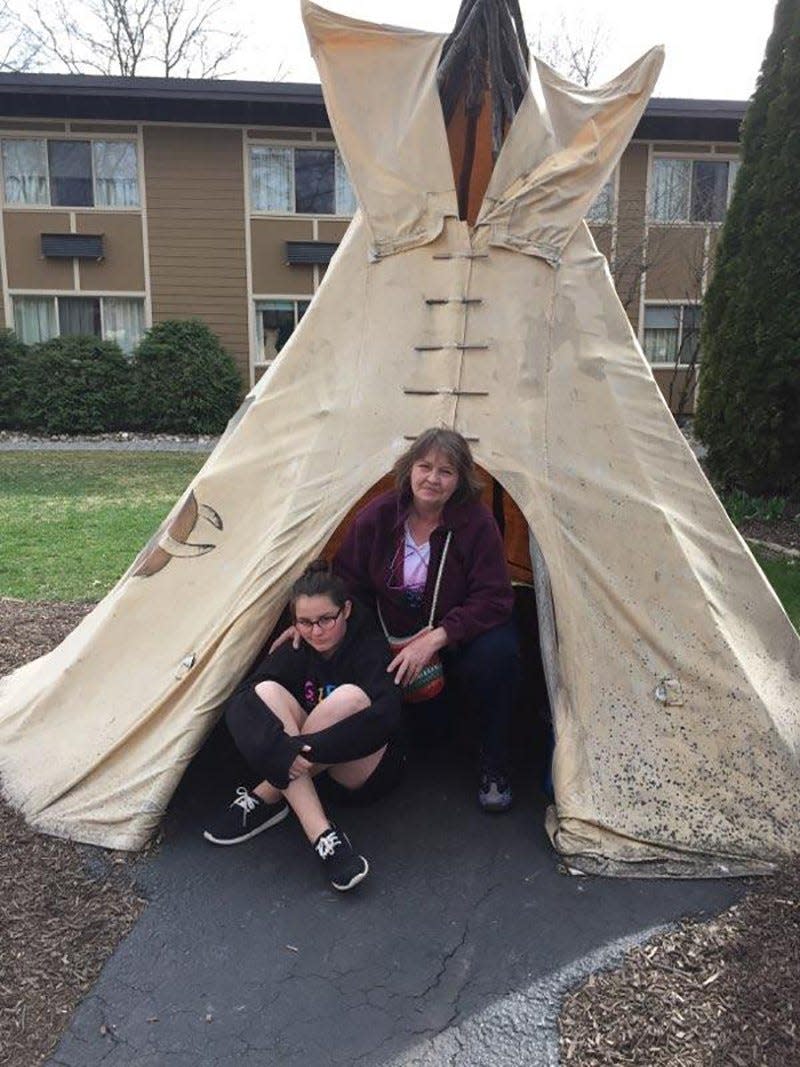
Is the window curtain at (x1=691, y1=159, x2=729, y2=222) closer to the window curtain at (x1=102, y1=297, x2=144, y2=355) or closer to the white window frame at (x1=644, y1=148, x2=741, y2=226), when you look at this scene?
Result: the white window frame at (x1=644, y1=148, x2=741, y2=226)

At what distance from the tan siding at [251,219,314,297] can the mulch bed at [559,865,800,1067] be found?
677 inches

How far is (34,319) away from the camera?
18484 millimetres

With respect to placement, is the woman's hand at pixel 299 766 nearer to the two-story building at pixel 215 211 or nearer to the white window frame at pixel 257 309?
the two-story building at pixel 215 211

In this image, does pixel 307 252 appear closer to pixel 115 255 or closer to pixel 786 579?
pixel 115 255

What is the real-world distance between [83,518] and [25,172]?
11.1 m

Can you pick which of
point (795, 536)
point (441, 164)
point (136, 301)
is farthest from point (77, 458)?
point (441, 164)

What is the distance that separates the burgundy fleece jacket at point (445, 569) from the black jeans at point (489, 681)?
0.06m

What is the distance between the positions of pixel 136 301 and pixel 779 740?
1753cm

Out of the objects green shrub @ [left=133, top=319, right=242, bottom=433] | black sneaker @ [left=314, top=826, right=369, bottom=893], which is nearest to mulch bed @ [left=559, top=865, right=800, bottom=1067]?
black sneaker @ [left=314, top=826, right=369, bottom=893]

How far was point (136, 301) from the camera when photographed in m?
18.6

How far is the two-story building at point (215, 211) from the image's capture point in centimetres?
1783

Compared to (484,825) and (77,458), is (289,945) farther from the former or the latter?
(77,458)

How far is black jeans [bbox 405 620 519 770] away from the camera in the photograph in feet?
11.6

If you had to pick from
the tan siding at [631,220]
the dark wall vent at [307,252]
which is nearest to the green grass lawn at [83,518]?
the dark wall vent at [307,252]
